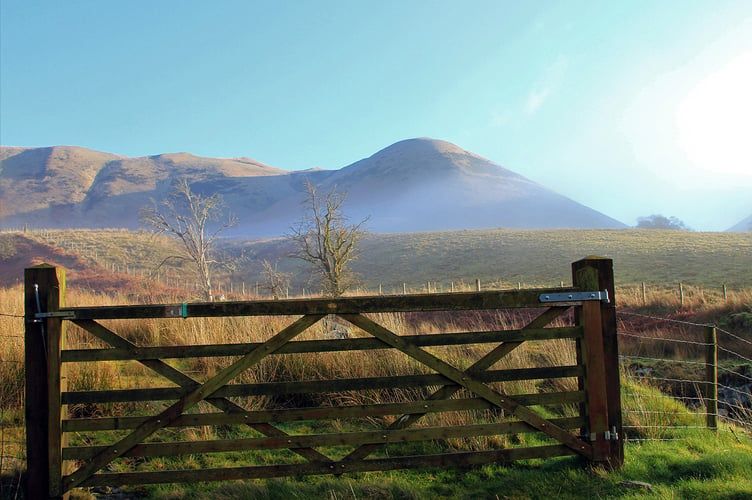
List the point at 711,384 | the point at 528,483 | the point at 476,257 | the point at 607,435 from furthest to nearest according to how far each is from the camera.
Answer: the point at 476,257 → the point at 711,384 → the point at 607,435 → the point at 528,483

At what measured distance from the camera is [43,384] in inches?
157

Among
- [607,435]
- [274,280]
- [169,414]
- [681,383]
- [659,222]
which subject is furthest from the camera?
[659,222]

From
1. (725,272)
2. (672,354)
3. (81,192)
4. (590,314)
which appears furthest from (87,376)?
(81,192)

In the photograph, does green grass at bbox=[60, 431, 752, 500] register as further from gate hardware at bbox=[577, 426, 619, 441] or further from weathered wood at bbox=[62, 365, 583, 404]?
weathered wood at bbox=[62, 365, 583, 404]

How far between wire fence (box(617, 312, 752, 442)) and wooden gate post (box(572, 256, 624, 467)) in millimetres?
1192

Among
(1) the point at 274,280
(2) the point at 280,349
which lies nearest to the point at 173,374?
(2) the point at 280,349

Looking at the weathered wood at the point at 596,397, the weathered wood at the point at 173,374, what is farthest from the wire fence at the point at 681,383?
the weathered wood at the point at 173,374

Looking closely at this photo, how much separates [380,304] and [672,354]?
14.0m

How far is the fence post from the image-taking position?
19.5 feet

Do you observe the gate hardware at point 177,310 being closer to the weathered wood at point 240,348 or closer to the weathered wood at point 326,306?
the weathered wood at point 326,306

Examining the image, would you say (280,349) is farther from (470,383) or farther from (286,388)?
(470,383)

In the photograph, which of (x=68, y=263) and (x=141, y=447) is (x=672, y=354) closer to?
(x=141, y=447)

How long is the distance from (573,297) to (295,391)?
2.54 m

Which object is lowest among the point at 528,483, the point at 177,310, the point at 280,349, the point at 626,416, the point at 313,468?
the point at 626,416
